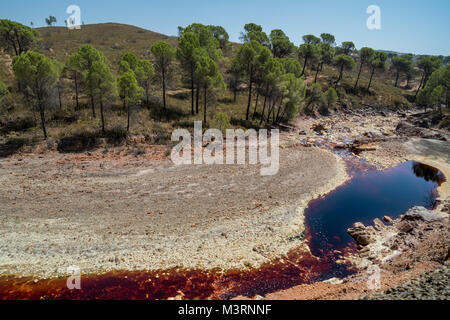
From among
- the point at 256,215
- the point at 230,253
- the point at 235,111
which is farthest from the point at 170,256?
the point at 235,111

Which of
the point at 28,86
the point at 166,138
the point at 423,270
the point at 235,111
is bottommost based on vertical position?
the point at 423,270

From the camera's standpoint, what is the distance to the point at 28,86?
29562mm

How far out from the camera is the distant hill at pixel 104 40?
7219cm

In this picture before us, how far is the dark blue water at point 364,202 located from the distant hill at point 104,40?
2512 inches

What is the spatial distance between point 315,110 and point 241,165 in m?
44.4

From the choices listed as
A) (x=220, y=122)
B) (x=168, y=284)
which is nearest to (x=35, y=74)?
(x=220, y=122)

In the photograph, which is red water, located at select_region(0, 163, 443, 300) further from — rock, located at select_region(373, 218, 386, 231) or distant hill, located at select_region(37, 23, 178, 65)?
distant hill, located at select_region(37, 23, 178, 65)

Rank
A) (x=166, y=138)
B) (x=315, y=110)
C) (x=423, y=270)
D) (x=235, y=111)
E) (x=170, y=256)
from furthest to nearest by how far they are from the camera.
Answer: (x=315, y=110) < (x=235, y=111) < (x=166, y=138) < (x=170, y=256) < (x=423, y=270)

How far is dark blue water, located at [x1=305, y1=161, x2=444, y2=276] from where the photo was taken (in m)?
20.3

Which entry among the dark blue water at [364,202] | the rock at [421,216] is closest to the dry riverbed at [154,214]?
the dark blue water at [364,202]

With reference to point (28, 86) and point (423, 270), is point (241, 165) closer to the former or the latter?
point (423, 270)

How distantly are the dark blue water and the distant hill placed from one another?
63811 millimetres

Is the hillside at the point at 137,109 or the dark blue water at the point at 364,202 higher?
the hillside at the point at 137,109

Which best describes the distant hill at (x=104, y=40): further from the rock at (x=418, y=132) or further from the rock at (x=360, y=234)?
the rock at (x=418, y=132)
